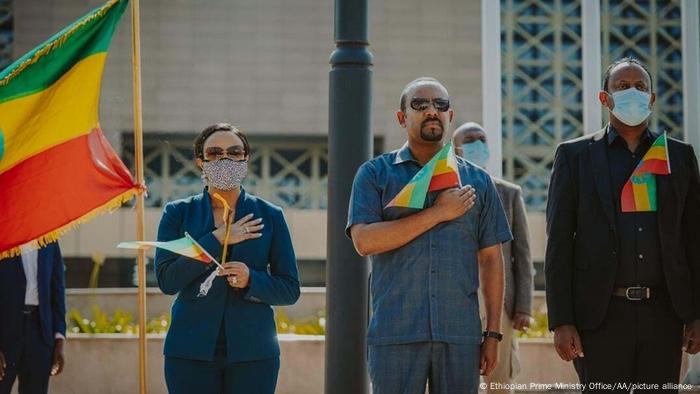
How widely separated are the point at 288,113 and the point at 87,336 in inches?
284

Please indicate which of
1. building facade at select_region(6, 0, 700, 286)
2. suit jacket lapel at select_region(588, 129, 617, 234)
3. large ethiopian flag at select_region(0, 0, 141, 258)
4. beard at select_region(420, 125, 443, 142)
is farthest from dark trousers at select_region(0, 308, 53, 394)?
building facade at select_region(6, 0, 700, 286)

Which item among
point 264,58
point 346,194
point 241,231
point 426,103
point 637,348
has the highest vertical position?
point 264,58

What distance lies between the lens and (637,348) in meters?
4.92

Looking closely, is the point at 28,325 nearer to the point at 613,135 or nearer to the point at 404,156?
the point at 404,156

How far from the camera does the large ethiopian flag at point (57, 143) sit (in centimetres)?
585

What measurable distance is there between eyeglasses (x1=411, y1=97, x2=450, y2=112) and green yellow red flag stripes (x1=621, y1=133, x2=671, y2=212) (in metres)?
1.00

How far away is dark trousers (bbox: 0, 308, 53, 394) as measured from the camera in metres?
6.93

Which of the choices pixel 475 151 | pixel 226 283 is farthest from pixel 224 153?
pixel 475 151

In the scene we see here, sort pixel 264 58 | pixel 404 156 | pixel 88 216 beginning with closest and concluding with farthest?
pixel 404 156, pixel 88 216, pixel 264 58

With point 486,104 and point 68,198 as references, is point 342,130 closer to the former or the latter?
point 68,198

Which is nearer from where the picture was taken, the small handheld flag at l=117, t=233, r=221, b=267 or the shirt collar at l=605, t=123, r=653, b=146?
the small handheld flag at l=117, t=233, r=221, b=267

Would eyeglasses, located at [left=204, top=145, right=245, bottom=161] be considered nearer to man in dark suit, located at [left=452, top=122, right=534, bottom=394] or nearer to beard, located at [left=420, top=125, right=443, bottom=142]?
beard, located at [left=420, top=125, right=443, bottom=142]

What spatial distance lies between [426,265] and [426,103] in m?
0.74

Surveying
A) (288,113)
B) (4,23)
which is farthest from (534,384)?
(4,23)
